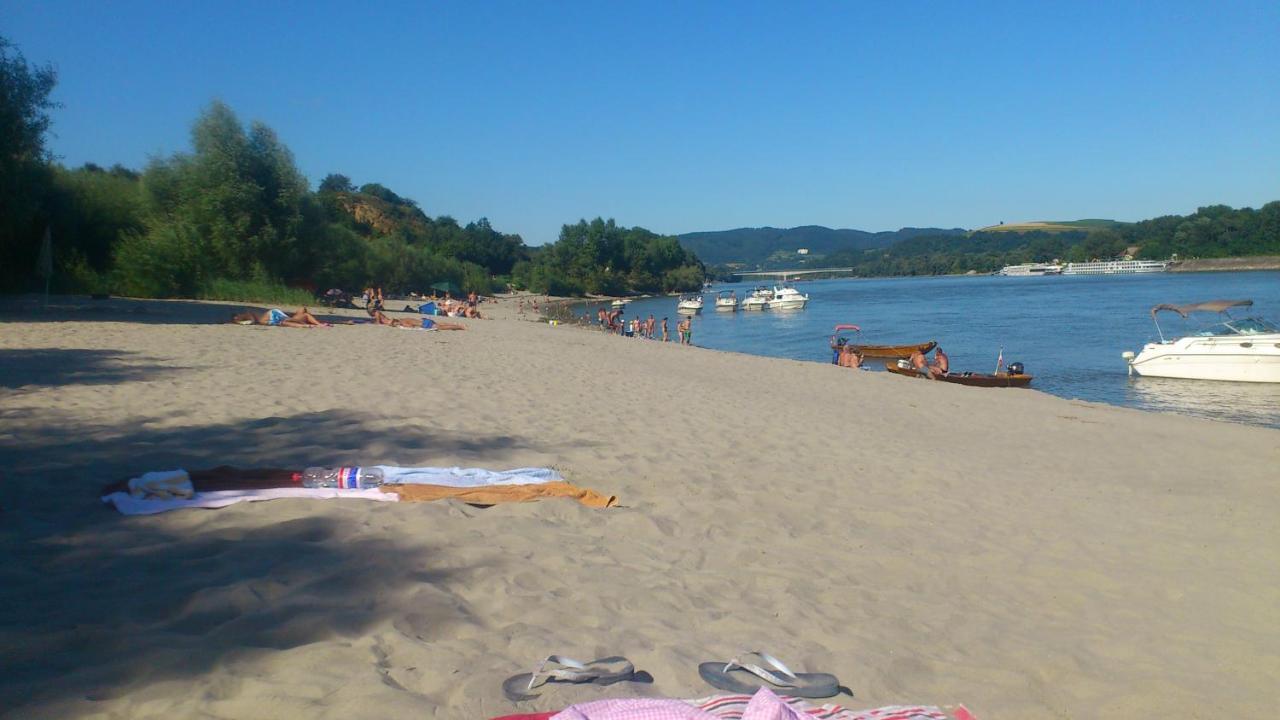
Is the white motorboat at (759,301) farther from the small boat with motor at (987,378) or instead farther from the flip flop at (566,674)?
the flip flop at (566,674)

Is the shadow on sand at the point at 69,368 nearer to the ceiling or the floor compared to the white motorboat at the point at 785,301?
nearer to the ceiling

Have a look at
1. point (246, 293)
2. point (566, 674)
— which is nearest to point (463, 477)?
point (566, 674)

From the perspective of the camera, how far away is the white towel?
15.3 ft

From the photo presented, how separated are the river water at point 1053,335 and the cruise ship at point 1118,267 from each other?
4499 centimetres

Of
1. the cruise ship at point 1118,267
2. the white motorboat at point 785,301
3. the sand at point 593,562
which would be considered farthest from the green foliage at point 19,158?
the cruise ship at point 1118,267

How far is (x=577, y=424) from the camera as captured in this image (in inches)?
340

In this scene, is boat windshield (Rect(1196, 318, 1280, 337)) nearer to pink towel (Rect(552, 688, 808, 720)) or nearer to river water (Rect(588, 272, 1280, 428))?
river water (Rect(588, 272, 1280, 428))

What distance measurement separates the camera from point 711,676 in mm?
3152

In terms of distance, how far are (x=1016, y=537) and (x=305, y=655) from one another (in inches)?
209

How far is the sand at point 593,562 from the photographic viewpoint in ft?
9.68

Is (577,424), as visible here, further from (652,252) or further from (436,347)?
(652,252)

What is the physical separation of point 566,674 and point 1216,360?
87.2ft

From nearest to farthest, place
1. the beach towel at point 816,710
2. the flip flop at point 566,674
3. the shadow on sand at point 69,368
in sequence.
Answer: the beach towel at point 816,710 < the flip flop at point 566,674 < the shadow on sand at point 69,368

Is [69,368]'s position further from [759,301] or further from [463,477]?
[759,301]
